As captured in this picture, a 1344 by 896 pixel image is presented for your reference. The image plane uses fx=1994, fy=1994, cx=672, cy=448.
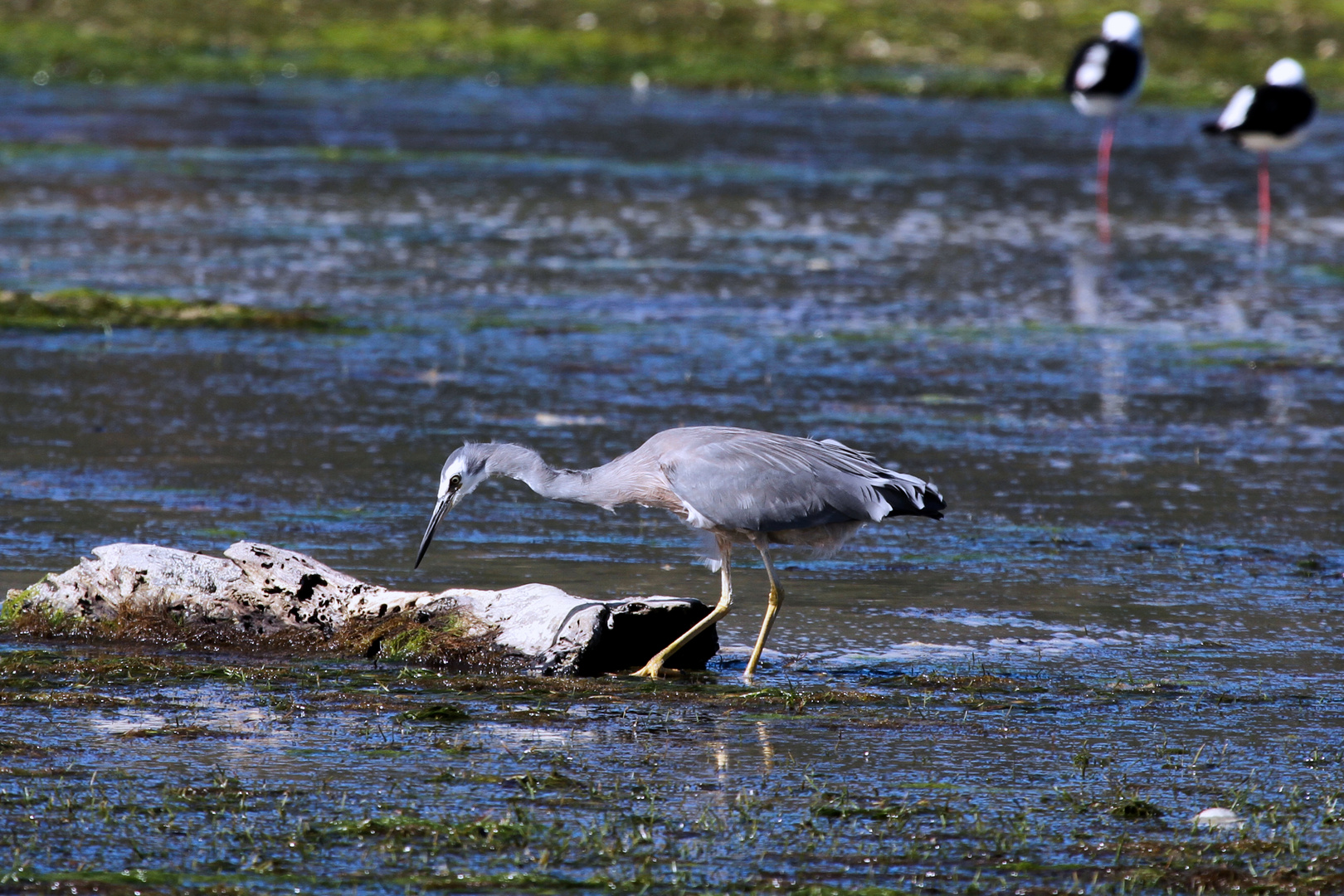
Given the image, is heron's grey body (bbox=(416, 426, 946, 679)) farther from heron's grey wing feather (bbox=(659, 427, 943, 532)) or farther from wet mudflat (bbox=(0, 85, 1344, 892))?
wet mudflat (bbox=(0, 85, 1344, 892))

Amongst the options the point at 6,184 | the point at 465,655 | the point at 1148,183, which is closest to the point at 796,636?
the point at 465,655

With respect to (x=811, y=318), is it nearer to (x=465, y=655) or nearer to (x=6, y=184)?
(x=465, y=655)

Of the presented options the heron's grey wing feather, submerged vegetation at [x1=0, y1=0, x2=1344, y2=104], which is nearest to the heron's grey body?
the heron's grey wing feather

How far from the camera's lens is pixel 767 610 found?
7184 mm

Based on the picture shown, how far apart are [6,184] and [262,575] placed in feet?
45.6

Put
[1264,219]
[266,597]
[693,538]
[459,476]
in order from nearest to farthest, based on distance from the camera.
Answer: [266,597], [459,476], [693,538], [1264,219]

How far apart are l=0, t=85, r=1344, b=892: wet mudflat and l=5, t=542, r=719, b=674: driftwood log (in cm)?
28

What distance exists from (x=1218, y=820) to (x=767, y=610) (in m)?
2.23

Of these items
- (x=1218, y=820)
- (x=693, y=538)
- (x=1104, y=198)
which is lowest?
(x=693, y=538)

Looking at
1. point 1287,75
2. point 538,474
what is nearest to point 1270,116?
point 1287,75

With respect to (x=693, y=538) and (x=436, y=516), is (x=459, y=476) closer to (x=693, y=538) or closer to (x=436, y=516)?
(x=436, y=516)

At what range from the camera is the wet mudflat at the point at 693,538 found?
5.17 metres

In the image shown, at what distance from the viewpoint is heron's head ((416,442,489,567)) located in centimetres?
718

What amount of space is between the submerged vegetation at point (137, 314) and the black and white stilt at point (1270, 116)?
11.1 metres
